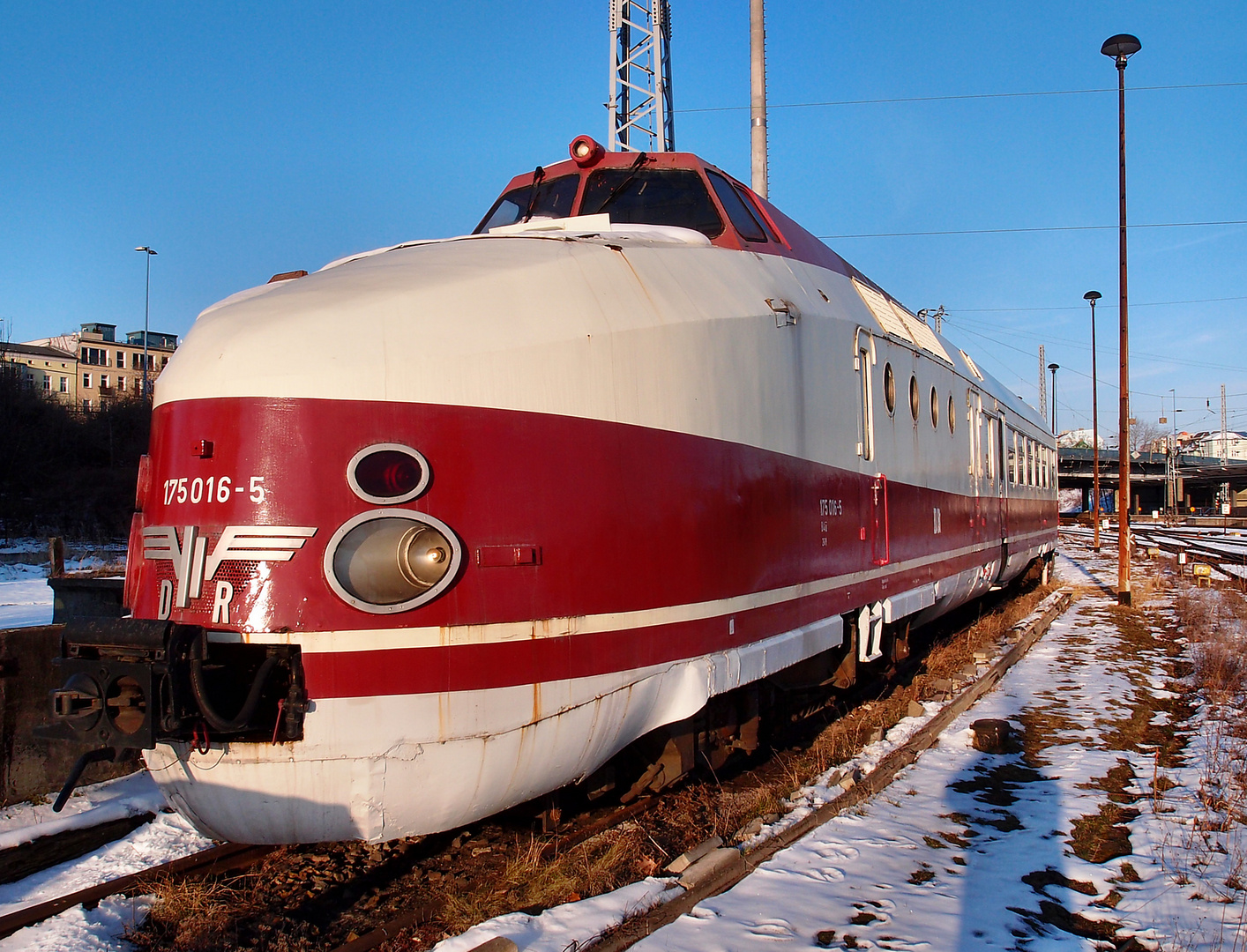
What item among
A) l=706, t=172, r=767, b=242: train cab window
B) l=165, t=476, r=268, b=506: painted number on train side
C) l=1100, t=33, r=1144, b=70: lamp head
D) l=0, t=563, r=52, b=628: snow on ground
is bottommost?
l=0, t=563, r=52, b=628: snow on ground

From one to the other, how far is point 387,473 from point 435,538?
12.3 inches

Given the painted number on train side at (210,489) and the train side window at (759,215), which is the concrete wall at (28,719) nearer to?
the painted number on train side at (210,489)

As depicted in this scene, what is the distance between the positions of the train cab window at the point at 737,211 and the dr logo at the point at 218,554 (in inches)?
142

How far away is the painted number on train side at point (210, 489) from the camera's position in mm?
3611

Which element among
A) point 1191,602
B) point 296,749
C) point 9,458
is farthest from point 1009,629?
point 9,458

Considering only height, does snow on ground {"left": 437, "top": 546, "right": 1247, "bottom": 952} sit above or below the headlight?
below

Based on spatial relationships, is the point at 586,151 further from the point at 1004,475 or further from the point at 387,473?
the point at 1004,475

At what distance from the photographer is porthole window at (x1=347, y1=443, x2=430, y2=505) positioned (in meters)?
3.62

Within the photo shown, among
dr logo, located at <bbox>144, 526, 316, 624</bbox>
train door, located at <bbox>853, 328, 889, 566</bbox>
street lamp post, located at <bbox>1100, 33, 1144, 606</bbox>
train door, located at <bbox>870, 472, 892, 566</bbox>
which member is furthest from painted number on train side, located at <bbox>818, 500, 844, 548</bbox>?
street lamp post, located at <bbox>1100, 33, 1144, 606</bbox>

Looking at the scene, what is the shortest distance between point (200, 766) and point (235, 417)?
4.51 ft

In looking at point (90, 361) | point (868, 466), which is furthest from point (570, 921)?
point (90, 361)

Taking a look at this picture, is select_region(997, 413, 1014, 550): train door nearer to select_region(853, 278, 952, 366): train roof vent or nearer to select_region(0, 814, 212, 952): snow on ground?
select_region(853, 278, 952, 366): train roof vent

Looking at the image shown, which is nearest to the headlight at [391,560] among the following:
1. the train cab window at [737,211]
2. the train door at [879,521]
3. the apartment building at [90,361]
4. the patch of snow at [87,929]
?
the patch of snow at [87,929]

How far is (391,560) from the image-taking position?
3.61 meters
